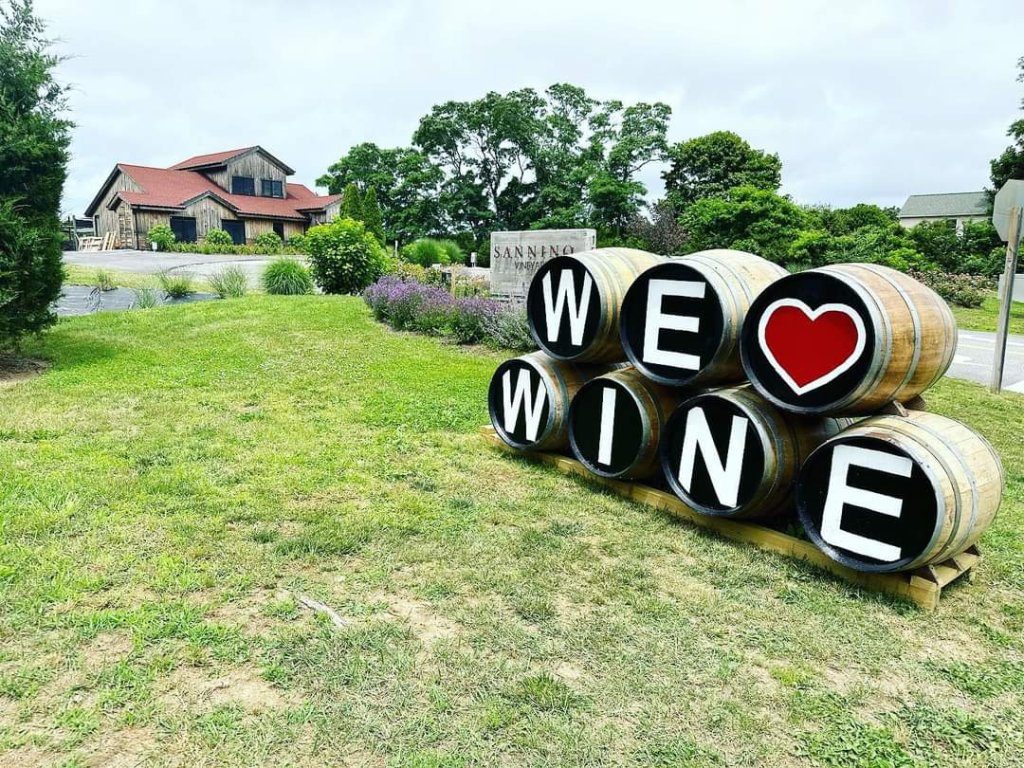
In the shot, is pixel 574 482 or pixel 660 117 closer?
pixel 574 482

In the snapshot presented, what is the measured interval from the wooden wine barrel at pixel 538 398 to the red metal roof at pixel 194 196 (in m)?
37.2

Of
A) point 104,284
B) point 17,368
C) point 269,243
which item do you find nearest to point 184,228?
point 269,243

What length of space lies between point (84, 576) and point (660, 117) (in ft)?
123

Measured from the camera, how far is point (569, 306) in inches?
177

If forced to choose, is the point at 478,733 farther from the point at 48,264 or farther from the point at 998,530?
the point at 48,264

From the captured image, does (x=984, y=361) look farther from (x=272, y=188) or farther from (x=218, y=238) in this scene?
(x=272, y=188)

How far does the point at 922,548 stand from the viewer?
2922mm

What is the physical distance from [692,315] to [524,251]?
800 cm

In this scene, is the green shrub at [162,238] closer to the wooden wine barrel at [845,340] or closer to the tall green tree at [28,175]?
the tall green tree at [28,175]

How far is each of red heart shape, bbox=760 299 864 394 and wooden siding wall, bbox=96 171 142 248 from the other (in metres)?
39.4

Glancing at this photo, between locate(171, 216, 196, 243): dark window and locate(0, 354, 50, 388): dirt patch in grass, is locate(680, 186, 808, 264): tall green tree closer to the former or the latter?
locate(0, 354, 50, 388): dirt patch in grass

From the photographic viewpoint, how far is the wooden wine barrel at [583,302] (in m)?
4.31

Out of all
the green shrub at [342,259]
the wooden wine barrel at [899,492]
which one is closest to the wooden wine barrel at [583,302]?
the wooden wine barrel at [899,492]

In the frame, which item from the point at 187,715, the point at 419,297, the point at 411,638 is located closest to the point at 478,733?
the point at 411,638
